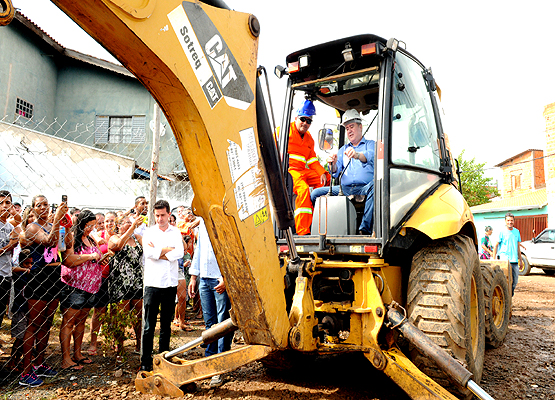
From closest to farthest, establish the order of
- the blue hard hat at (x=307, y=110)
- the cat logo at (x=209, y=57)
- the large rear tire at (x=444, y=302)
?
the cat logo at (x=209, y=57) < the large rear tire at (x=444, y=302) < the blue hard hat at (x=307, y=110)

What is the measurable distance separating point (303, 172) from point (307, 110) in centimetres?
70

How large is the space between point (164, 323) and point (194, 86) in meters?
3.22

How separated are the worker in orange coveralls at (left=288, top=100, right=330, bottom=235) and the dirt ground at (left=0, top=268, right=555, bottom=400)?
4.92 ft

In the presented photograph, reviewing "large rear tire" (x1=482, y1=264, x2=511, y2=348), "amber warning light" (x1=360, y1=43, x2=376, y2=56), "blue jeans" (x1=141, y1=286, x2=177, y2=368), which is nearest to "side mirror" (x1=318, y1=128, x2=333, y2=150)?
"amber warning light" (x1=360, y1=43, x2=376, y2=56)

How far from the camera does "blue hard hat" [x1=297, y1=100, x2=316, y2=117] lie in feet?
14.6

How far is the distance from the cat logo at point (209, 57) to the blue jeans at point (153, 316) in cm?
278

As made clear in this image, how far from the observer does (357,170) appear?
402 centimetres

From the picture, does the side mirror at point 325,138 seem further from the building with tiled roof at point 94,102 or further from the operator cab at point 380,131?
the building with tiled roof at point 94,102

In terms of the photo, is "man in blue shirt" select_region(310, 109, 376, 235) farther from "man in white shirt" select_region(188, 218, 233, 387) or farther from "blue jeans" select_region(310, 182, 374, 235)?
"man in white shirt" select_region(188, 218, 233, 387)

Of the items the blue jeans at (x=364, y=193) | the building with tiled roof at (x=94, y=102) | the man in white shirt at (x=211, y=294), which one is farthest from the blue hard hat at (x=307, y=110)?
the building with tiled roof at (x=94, y=102)

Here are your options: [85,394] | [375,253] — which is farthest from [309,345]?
[85,394]

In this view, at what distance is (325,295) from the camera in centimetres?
366

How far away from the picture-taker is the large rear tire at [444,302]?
3258 millimetres

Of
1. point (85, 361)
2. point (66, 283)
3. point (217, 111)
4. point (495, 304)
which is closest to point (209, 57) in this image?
point (217, 111)
